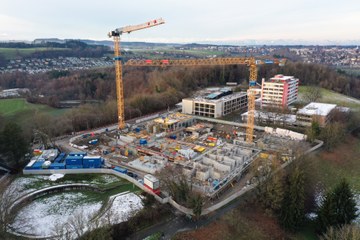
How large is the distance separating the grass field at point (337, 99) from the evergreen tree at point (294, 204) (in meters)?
36.4

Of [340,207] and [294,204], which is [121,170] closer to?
[294,204]

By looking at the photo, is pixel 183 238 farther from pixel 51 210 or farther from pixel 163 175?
pixel 51 210

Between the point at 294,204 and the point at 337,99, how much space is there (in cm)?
4297

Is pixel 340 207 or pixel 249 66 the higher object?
pixel 249 66

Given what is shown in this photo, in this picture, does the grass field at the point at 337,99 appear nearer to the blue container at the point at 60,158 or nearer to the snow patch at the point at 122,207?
the snow patch at the point at 122,207

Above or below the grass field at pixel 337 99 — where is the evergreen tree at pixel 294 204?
below

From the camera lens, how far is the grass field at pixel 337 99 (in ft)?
157

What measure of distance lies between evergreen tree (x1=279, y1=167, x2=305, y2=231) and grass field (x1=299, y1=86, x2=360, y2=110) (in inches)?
1434

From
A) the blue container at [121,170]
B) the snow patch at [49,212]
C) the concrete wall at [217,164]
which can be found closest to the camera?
the snow patch at [49,212]

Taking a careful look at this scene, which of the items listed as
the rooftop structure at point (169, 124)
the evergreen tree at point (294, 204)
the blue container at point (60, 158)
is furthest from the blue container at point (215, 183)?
the blue container at point (60, 158)

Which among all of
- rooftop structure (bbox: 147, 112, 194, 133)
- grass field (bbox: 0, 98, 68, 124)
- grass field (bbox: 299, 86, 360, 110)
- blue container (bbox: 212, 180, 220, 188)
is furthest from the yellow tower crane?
grass field (bbox: 299, 86, 360, 110)

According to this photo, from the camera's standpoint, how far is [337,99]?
51.8 metres

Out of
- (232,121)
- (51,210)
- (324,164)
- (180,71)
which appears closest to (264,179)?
(324,164)

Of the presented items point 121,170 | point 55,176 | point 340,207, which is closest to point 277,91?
point 340,207
